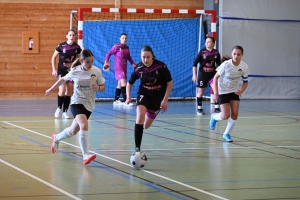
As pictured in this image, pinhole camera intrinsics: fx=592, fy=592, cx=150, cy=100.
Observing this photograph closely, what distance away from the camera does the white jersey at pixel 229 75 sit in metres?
10.2

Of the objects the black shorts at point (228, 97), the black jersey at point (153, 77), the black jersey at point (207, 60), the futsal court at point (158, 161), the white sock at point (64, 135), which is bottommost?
the futsal court at point (158, 161)

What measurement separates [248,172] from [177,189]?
4.62 feet

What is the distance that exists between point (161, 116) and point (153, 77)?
20.4ft

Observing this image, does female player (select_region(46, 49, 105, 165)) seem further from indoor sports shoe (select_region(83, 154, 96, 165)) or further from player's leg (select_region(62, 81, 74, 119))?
player's leg (select_region(62, 81, 74, 119))

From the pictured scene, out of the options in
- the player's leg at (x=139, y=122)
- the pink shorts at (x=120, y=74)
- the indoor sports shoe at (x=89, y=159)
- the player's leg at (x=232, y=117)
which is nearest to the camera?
the indoor sports shoe at (x=89, y=159)

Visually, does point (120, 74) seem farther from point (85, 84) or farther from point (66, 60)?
point (85, 84)

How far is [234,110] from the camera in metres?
10.2

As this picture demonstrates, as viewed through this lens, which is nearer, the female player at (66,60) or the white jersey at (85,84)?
the white jersey at (85,84)

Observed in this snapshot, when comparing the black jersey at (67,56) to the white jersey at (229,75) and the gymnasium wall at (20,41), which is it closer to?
the white jersey at (229,75)

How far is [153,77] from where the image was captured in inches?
322

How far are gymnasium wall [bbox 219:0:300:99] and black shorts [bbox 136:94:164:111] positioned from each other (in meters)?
12.0

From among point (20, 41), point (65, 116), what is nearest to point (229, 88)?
point (65, 116)

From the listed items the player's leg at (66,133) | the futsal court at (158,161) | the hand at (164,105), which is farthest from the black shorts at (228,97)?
the player's leg at (66,133)

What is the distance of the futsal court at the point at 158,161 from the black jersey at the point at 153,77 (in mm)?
948
